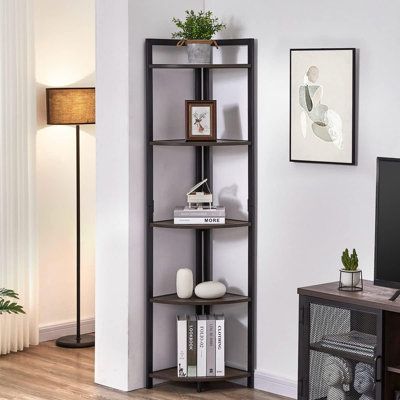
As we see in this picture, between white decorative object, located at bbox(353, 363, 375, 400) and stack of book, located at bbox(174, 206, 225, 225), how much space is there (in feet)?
4.01

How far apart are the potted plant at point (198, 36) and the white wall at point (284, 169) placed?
16 centimetres

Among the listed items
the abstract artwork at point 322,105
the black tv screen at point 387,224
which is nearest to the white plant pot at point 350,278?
the black tv screen at point 387,224

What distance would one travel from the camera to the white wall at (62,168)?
20.7 ft

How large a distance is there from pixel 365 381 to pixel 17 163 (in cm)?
277

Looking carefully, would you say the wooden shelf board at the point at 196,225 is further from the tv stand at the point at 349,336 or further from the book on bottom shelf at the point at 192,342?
the tv stand at the point at 349,336

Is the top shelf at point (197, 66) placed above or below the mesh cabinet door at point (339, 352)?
above

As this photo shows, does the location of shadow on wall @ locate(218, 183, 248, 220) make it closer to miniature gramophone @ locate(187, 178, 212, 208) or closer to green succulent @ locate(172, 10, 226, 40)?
miniature gramophone @ locate(187, 178, 212, 208)

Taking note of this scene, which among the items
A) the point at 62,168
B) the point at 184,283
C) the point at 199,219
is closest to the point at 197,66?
the point at 199,219

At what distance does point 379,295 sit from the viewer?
436 centimetres

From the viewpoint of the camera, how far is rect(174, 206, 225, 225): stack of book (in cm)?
519

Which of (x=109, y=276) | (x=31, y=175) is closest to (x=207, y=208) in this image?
(x=109, y=276)

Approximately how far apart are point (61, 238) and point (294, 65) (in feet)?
7.46

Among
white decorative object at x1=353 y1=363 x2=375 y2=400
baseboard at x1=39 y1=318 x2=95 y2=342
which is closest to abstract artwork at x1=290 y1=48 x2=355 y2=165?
white decorative object at x1=353 y1=363 x2=375 y2=400

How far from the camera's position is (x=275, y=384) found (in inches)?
205
